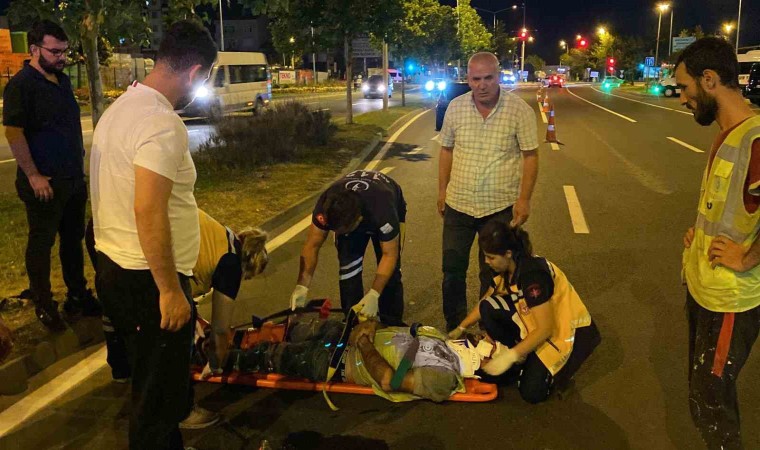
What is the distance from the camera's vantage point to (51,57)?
420cm

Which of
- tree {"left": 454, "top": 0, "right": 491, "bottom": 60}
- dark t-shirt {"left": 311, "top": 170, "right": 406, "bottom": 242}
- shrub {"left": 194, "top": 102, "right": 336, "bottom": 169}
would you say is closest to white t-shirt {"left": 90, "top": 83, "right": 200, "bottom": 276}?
dark t-shirt {"left": 311, "top": 170, "right": 406, "bottom": 242}

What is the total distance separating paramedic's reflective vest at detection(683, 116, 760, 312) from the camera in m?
2.22

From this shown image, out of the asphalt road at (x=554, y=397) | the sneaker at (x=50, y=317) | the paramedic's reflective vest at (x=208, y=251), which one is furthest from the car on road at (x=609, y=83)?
the paramedic's reflective vest at (x=208, y=251)

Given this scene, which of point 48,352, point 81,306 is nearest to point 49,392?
point 48,352

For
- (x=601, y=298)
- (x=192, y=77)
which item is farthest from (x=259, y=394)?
(x=601, y=298)

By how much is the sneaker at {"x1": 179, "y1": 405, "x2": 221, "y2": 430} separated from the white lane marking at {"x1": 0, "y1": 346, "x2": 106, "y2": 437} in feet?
2.92

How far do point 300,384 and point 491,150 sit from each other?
Answer: 6.17ft

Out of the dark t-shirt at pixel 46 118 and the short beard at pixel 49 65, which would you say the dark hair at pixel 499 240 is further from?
the short beard at pixel 49 65

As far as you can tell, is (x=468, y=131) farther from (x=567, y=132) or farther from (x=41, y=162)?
(x=567, y=132)

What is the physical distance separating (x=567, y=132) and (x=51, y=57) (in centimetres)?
1606

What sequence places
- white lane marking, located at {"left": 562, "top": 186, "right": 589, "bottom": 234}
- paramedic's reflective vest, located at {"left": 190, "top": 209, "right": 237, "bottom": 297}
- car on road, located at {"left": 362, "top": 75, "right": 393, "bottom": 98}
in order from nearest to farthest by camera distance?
1. paramedic's reflective vest, located at {"left": 190, "top": 209, "right": 237, "bottom": 297}
2. white lane marking, located at {"left": 562, "top": 186, "right": 589, "bottom": 234}
3. car on road, located at {"left": 362, "top": 75, "right": 393, "bottom": 98}

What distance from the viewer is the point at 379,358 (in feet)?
11.6

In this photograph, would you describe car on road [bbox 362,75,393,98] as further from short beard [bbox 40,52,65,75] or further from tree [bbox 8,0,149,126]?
short beard [bbox 40,52,65,75]

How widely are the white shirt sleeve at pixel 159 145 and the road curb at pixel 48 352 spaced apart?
2.38m
